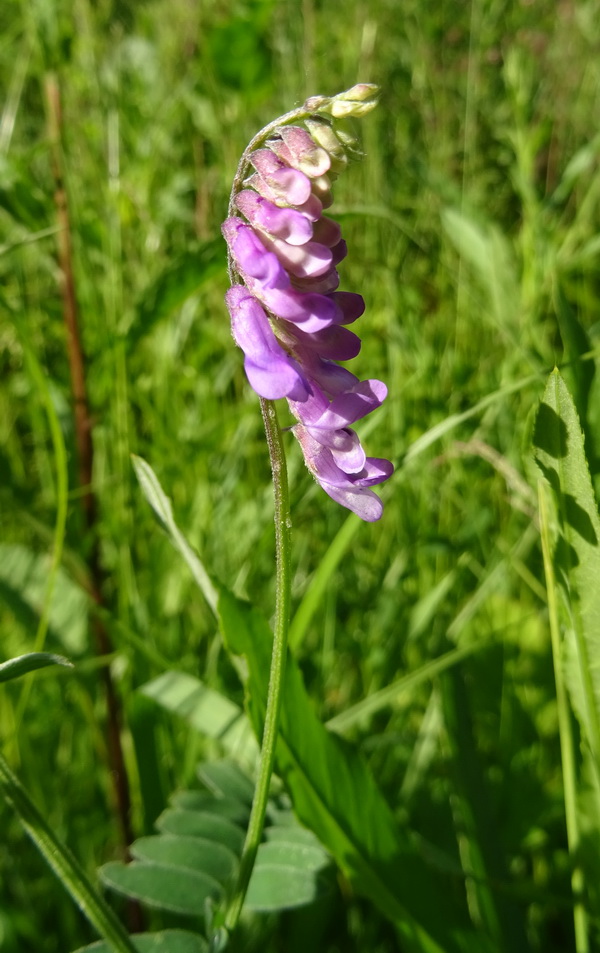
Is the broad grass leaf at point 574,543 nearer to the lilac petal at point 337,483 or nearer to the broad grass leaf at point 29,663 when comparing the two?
the lilac petal at point 337,483

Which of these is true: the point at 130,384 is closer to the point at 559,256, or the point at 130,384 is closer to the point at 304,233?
the point at 304,233

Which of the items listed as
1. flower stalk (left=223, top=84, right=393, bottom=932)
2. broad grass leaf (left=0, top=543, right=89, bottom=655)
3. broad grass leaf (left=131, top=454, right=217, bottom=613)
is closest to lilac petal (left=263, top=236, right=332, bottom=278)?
flower stalk (left=223, top=84, right=393, bottom=932)

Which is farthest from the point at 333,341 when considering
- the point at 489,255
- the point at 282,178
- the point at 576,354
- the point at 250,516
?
the point at 489,255

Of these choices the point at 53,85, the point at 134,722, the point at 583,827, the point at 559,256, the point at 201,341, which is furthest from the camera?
the point at 559,256

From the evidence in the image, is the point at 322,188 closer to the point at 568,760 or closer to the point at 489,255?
the point at 568,760

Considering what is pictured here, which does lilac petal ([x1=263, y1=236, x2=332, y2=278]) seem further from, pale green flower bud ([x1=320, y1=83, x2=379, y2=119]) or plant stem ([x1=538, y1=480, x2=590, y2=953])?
plant stem ([x1=538, y1=480, x2=590, y2=953])

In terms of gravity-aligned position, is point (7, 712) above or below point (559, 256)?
below

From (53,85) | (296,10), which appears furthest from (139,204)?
(296,10)

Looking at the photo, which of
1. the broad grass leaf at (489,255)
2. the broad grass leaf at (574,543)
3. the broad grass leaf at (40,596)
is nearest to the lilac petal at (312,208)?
the broad grass leaf at (574,543)
